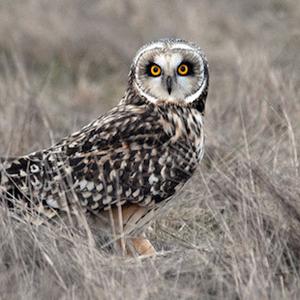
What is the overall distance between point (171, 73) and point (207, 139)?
3.06 ft

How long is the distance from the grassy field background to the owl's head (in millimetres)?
271

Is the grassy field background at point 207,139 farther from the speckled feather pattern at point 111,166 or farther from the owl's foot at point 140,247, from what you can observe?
the speckled feather pattern at point 111,166

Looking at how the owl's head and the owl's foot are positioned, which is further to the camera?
the owl's head

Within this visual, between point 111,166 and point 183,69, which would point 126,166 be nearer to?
point 111,166

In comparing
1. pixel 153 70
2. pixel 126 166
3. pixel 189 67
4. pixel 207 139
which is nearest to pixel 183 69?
pixel 189 67

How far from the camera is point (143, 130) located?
5.11 meters

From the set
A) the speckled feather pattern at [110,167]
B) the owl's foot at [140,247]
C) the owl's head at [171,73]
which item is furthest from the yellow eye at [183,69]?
the owl's foot at [140,247]

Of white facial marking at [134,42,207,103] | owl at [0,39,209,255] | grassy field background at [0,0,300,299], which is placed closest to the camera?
grassy field background at [0,0,300,299]

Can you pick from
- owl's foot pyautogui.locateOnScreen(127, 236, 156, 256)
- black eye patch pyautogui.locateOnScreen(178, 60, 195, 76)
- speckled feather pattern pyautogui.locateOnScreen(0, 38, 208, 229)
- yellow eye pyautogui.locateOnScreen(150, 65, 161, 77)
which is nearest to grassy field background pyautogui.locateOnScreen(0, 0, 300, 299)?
owl's foot pyautogui.locateOnScreen(127, 236, 156, 256)

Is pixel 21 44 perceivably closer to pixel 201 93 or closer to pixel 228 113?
pixel 228 113

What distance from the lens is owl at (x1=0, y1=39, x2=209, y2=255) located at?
4973mm

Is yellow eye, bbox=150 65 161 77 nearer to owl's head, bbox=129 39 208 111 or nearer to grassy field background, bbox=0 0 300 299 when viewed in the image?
owl's head, bbox=129 39 208 111

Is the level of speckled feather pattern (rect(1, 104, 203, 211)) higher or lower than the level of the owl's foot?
higher

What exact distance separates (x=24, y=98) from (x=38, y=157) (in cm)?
255
